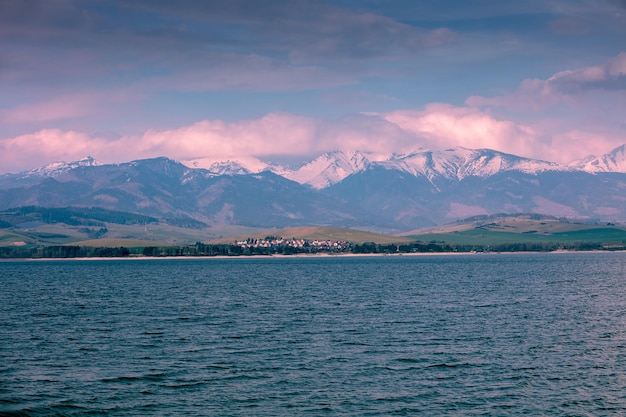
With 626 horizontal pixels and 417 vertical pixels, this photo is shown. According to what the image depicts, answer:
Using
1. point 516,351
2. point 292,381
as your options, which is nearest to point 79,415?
point 292,381

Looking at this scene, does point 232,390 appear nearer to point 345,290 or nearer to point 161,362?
point 161,362

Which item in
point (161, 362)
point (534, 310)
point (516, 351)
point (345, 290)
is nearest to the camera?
point (161, 362)

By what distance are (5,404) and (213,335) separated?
1200 inches

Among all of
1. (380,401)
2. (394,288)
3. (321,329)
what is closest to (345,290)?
(394,288)

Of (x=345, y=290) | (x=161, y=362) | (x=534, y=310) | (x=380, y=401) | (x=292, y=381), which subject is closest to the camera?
(x=380, y=401)

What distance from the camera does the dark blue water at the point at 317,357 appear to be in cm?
4838

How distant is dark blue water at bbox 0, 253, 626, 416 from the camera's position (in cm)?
4838

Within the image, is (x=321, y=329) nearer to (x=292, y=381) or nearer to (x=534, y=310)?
(x=292, y=381)

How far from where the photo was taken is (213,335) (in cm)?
7656

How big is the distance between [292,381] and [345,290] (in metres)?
86.2

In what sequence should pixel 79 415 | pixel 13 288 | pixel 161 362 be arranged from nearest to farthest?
1. pixel 79 415
2. pixel 161 362
3. pixel 13 288

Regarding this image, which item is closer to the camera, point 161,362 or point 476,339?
point 161,362

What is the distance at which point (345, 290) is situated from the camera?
461ft

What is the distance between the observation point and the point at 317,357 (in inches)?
2511
